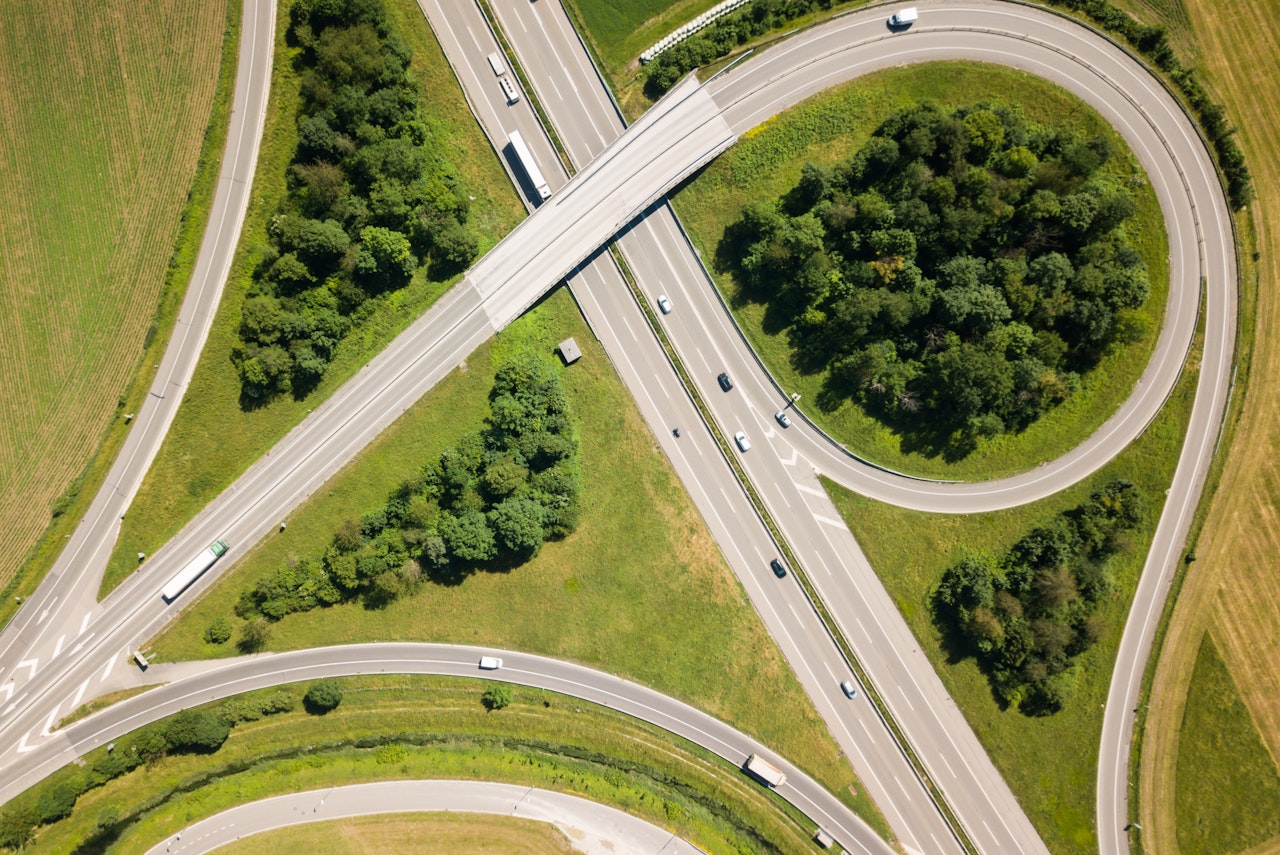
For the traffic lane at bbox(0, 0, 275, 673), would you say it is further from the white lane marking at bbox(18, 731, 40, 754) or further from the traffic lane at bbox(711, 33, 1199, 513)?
the traffic lane at bbox(711, 33, 1199, 513)

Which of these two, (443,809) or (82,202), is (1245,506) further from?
(82,202)

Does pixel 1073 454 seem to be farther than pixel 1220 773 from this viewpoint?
Yes

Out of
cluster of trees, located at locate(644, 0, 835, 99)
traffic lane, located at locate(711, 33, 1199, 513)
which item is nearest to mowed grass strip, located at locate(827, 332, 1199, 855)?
traffic lane, located at locate(711, 33, 1199, 513)

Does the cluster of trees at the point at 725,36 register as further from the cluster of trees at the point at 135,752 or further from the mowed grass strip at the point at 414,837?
the mowed grass strip at the point at 414,837

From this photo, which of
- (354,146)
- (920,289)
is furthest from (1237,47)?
(354,146)

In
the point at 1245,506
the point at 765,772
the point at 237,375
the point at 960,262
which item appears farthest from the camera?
the point at 237,375

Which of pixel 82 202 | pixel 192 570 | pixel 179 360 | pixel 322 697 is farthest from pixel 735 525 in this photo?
pixel 82 202

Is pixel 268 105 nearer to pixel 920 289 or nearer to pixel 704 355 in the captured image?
pixel 704 355
